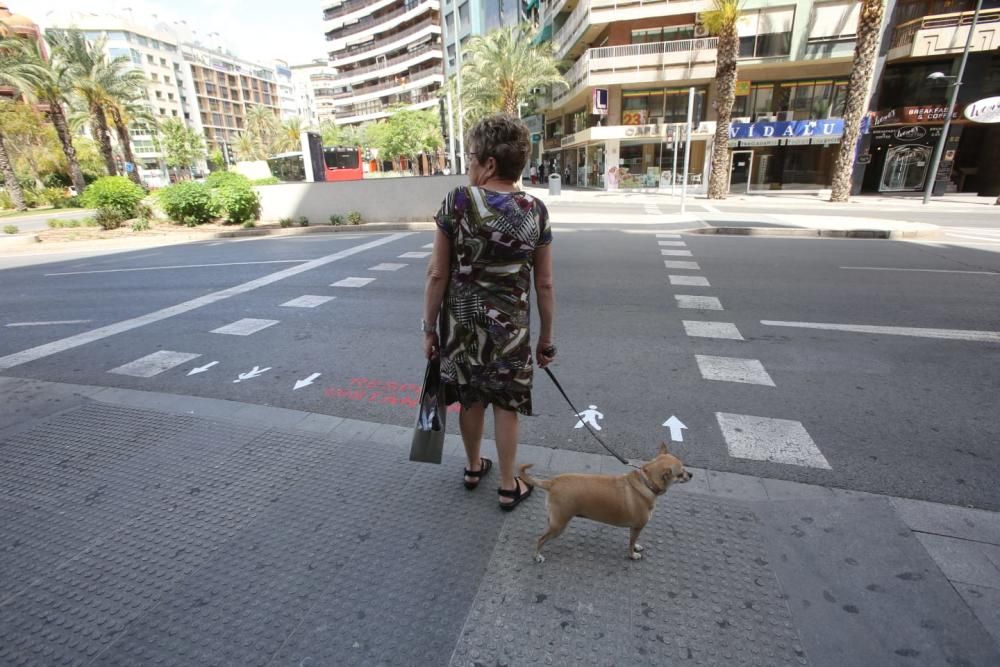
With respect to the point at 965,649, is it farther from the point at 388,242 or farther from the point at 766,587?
the point at 388,242

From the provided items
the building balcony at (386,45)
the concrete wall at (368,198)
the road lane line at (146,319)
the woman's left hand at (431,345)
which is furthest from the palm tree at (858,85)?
the building balcony at (386,45)

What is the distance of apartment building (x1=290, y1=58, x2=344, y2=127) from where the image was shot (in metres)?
122

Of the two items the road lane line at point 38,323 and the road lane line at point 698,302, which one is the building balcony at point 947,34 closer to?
the road lane line at point 698,302

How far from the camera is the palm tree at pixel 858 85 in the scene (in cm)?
1912

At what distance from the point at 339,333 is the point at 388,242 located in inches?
305

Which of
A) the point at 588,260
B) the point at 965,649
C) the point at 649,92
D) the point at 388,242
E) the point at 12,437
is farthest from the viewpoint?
the point at 649,92

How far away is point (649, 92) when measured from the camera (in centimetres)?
3139

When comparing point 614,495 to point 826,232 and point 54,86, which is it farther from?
point 54,86

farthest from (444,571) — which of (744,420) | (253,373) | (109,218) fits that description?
(109,218)

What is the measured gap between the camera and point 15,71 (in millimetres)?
26953

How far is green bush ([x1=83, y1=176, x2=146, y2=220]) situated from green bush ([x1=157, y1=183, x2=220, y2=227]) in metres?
1.13

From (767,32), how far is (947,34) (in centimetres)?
794

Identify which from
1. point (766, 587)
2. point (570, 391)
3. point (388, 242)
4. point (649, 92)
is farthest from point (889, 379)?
point (649, 92)

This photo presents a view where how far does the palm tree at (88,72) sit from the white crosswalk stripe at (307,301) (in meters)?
30.7
